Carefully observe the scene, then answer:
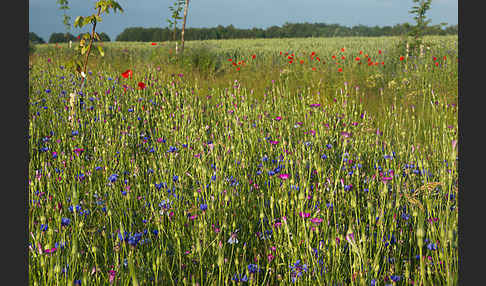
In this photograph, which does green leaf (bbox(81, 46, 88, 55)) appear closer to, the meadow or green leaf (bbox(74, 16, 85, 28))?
green leaf (bbox(74, 16, 85, 28))

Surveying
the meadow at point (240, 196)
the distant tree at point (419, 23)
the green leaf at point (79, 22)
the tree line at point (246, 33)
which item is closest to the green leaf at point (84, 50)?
the green leaf at point (79, 22)

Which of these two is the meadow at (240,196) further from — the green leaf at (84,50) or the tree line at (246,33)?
the tree line at (246,33)

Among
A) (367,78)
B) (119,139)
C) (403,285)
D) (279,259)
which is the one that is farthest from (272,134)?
(367,78)

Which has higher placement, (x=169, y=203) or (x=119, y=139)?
(x=119, y=139)

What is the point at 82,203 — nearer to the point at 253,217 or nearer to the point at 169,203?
the point at 169,203

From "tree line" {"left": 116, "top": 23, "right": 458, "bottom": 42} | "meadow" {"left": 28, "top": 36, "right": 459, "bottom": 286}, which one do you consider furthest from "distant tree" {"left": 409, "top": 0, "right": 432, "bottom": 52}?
"tree line" {"left": 116, "top": 23, "right": 458, "bottom": 42}

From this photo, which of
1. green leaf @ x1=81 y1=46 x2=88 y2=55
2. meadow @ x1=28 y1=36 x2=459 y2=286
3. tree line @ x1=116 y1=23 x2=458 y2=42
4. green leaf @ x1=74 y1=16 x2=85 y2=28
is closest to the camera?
meadow @ x1=28 y1=36 x2=459 y2=286

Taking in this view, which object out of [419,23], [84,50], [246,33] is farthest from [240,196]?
Result: [246,33]

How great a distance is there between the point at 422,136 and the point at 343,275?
2946mm

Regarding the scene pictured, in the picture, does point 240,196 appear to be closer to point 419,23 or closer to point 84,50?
point 84,50

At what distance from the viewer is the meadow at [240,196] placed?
187 centimetres

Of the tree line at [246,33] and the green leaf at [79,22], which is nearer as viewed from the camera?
the green leaf at [79,22]

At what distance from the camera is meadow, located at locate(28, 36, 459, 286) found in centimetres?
187

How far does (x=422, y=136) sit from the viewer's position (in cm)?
436
